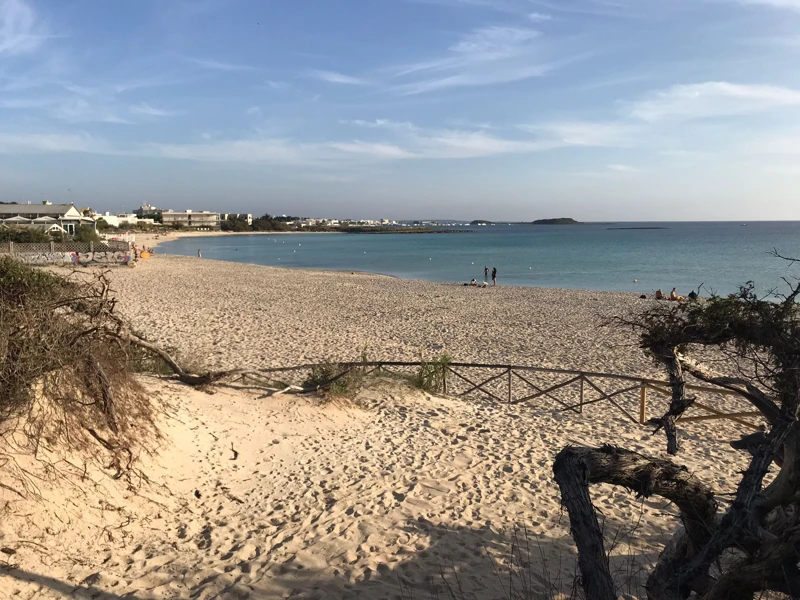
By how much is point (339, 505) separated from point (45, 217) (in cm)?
6194

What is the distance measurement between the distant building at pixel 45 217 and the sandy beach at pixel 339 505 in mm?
49525

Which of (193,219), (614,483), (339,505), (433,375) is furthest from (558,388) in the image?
(193,219)

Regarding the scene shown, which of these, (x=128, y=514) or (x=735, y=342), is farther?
(x=128, y=514)

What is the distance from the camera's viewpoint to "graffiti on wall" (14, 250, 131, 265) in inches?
1272

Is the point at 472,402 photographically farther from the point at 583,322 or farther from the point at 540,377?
the point at 583,322

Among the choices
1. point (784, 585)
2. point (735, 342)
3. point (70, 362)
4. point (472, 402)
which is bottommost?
point (472, 402)

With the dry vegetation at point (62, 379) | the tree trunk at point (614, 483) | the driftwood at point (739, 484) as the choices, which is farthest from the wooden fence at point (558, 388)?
the driftwood at point (739, 484)

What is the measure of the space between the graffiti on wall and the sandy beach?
83.1 feet

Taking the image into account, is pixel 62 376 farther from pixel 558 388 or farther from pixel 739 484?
pixel 558 388

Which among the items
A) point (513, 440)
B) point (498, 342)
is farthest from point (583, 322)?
point (513, 440)

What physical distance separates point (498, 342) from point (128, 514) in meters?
13.4

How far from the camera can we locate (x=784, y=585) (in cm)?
306

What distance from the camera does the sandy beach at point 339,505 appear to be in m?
4.67

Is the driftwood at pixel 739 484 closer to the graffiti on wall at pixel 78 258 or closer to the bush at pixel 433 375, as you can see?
the bush at pixel 433 375
